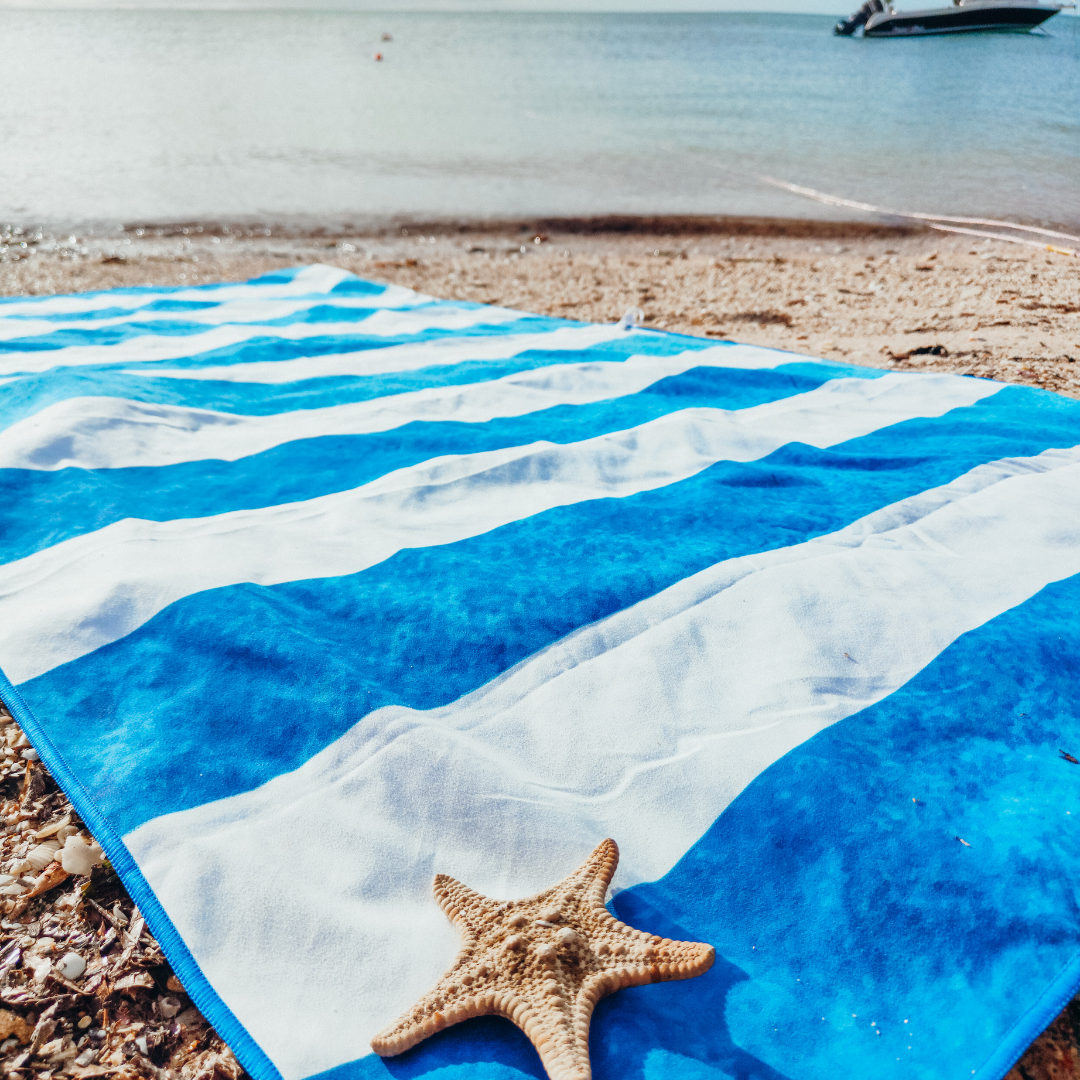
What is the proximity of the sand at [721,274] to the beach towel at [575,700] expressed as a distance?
2307mm

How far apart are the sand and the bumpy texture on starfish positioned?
4189 mm

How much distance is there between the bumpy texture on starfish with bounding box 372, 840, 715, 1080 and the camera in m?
1.17

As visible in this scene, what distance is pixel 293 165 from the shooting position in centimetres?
1382

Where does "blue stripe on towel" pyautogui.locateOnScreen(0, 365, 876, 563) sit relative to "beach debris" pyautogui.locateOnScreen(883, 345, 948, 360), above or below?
below

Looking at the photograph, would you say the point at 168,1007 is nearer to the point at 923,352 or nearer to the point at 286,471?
the point at 286,471

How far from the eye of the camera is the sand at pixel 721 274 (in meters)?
5.23

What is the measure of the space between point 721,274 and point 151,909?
7.79 meters

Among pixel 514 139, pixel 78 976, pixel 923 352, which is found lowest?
pixel 78 976

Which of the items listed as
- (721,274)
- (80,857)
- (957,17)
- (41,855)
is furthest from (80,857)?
(957,17)

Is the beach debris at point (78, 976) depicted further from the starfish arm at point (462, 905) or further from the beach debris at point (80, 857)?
the starfish arm at point (462, 905)

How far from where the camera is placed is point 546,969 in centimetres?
122

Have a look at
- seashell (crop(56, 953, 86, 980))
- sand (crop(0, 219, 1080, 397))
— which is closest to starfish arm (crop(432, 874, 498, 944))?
seashell (crop(56, 953, 86, 980))

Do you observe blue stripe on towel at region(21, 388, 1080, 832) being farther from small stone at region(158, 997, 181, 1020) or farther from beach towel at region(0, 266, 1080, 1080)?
small stone at region(158, 997, 181, 1020)

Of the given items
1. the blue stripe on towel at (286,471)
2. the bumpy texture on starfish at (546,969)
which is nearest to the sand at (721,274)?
the blue stripe on towel at (286,471)
